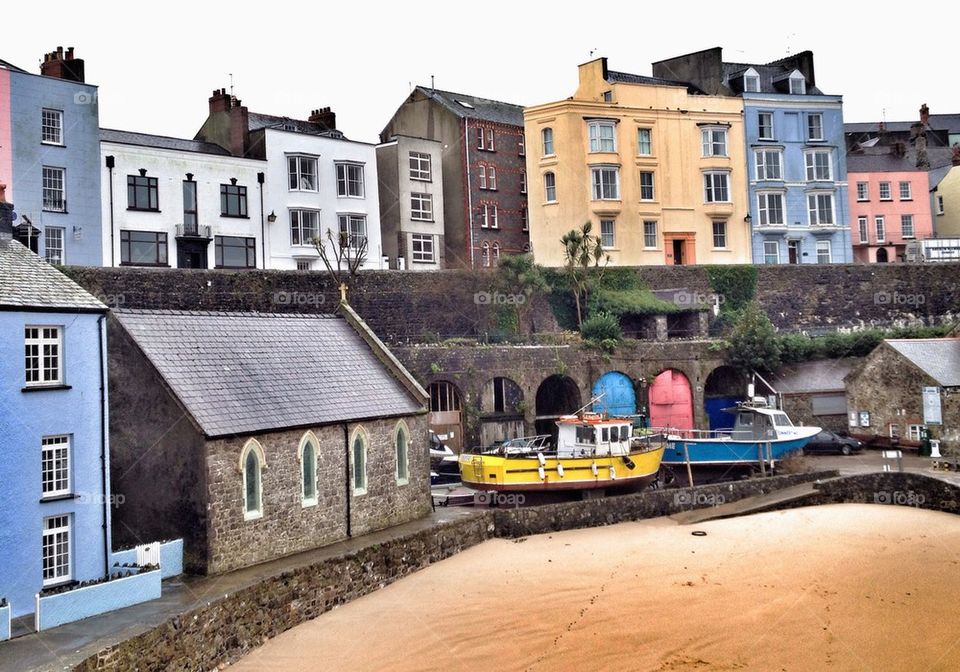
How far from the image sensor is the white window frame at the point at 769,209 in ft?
181

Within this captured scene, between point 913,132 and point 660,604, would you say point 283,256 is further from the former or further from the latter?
point 913,132

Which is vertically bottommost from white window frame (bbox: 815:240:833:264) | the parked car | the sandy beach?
the sandy beach

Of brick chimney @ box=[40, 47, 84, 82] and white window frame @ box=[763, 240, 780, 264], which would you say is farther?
white window frame @ box=[763, 240, 780, 264]

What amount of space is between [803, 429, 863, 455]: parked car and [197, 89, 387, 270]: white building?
2192 centimetres

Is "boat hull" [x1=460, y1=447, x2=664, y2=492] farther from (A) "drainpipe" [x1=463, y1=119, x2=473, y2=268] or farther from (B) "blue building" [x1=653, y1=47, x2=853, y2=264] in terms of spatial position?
(B) "blue building" [x1=653, y1=47, x2=853, y2=264]

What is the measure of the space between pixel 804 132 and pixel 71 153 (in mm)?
39777

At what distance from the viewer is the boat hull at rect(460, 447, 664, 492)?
98.1 ft

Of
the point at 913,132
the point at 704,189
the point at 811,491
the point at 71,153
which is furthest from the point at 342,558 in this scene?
the point at 913,132

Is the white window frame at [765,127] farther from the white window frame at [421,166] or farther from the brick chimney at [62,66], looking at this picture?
the brick chimney at [62,66]

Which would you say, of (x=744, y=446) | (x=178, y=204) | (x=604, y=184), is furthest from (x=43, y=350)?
(x=604, y=184)

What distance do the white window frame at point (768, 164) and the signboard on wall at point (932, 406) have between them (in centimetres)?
2137
